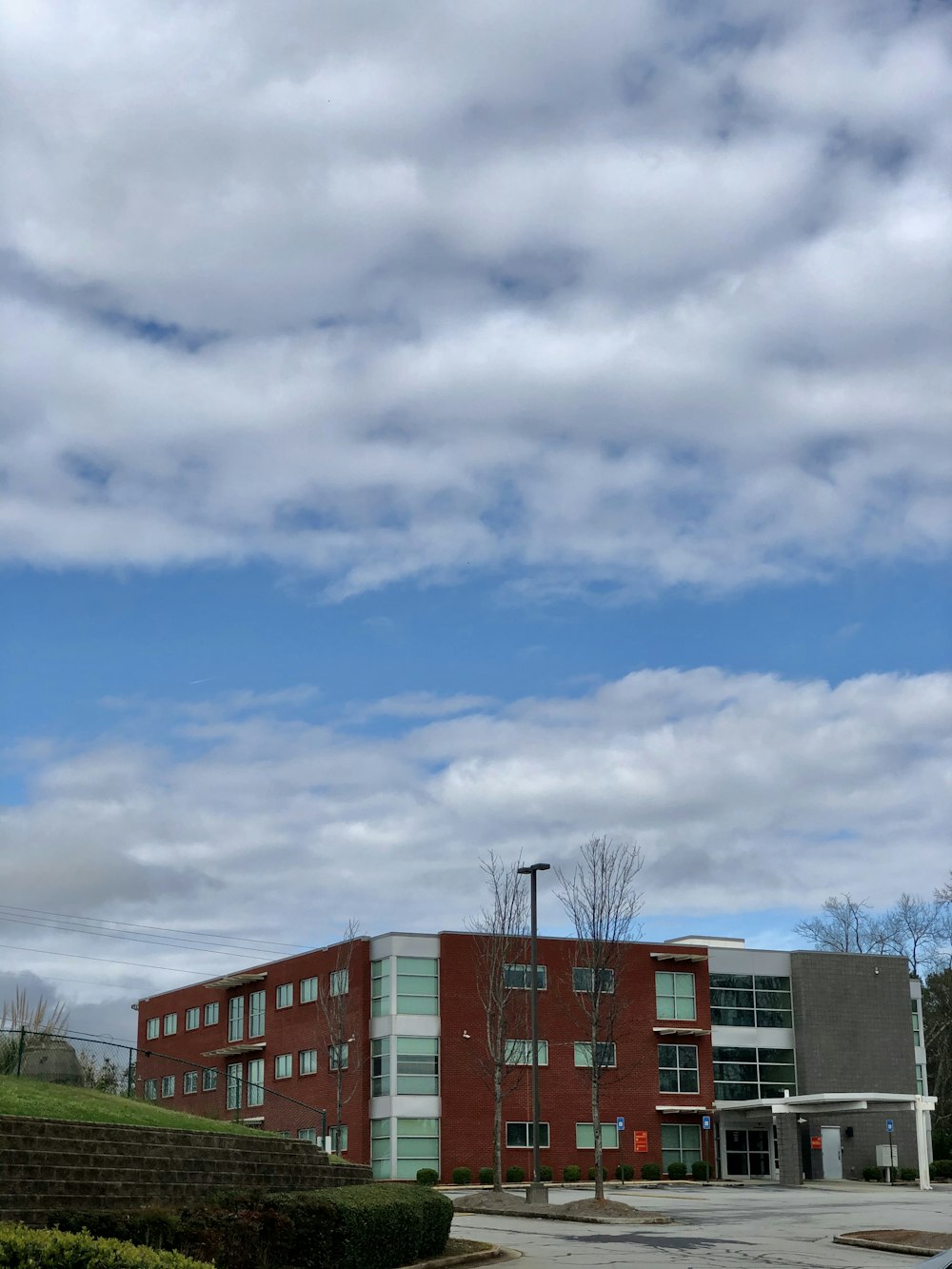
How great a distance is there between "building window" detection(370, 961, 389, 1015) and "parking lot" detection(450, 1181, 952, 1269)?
1384cm

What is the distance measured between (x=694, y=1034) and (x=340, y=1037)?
16.9 meters

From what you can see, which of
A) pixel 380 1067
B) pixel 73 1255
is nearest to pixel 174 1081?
pixel 380 1067


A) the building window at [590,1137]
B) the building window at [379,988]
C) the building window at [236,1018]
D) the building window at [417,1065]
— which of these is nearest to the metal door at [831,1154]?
the building window at [590,1137]

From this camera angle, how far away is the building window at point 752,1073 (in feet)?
228

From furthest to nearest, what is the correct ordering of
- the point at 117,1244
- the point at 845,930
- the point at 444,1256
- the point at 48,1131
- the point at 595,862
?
the point at 845,930 → the point at 595,862 → the point at 444,1256 → the point at 48,1131 → the point at 117,1244

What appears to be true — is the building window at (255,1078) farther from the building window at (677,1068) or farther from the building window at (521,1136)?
the building window at (677,1068)

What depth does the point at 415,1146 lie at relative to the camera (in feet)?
206

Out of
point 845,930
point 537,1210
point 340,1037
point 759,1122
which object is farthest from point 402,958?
point 845,930

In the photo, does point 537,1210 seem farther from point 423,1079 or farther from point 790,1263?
point 423,1079

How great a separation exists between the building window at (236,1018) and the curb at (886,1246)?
4998cm

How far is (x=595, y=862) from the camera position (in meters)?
50.0

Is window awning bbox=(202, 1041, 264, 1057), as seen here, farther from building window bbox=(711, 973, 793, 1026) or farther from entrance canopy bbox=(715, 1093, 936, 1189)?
entrance canopy bbox=(715, 1093, 936, 1189)

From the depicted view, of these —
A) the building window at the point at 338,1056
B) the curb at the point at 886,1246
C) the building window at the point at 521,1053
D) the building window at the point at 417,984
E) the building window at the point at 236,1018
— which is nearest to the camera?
the curb at the point at 886,1246

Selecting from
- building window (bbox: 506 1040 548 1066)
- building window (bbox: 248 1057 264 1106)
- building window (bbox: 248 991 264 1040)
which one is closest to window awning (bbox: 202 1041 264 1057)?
building window (bbox: 248 1057 264 1106)
